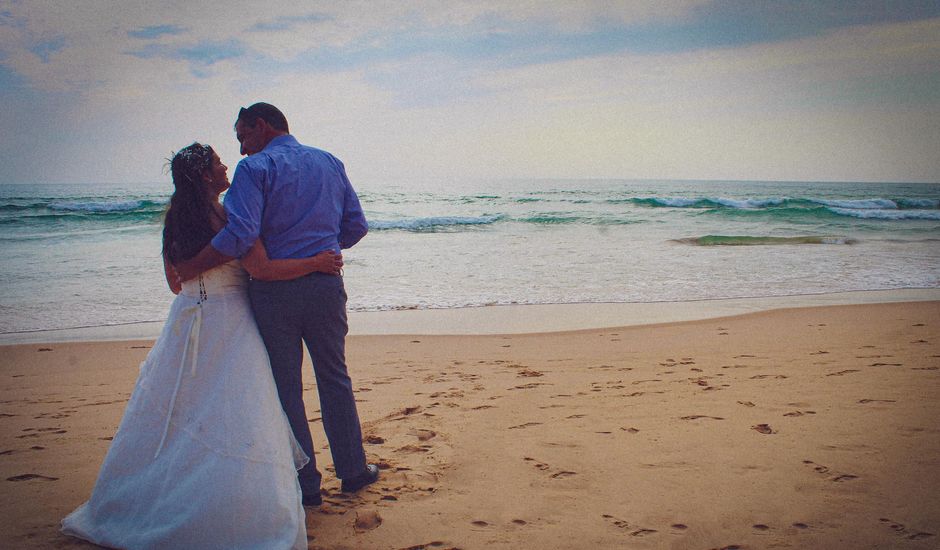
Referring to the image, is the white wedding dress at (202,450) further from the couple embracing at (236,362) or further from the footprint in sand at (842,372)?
the footprint in sand at (842,372)

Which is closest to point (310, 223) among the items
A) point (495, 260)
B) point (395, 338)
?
point (395, 338)

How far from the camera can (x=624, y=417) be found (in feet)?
13.4

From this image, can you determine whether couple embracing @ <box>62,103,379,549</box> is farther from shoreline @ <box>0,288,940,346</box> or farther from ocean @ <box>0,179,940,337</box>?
shoreline @ <box>0,288,940,346</box>

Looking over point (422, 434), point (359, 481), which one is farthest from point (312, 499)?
point (422, 434)

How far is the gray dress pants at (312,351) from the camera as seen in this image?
2.79m

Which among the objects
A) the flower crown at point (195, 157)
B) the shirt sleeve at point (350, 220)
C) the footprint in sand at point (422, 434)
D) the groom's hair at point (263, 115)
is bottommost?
the footprint in sand at point (422, 434)

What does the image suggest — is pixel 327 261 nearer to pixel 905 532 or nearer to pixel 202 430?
pixel 202 430

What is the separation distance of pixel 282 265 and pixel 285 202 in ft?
1.00

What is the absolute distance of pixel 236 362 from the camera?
2.63 meters

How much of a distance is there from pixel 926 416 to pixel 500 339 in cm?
415

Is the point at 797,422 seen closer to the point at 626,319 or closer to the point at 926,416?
the point at 926,416

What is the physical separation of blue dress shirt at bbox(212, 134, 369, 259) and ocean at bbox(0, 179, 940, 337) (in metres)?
0.55

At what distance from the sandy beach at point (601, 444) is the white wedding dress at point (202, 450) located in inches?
11.2

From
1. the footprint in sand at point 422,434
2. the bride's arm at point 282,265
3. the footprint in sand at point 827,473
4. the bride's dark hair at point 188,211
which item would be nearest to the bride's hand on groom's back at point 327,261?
the bride's arm at point 282,265
